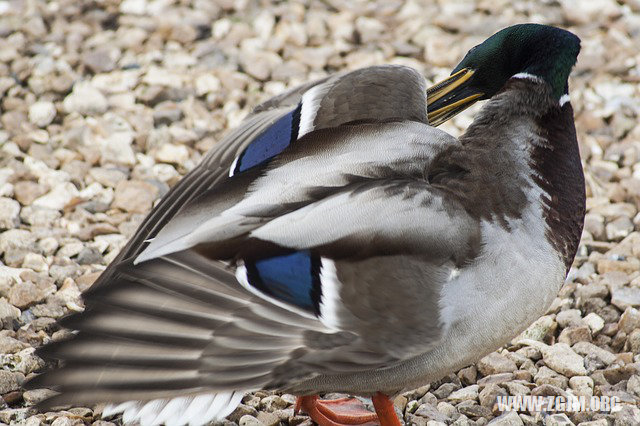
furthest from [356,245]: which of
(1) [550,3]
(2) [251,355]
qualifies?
(1) [550,3]

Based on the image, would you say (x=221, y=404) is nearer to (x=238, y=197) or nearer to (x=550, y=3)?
(x=238, y=197)

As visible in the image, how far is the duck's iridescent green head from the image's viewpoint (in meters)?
3.51

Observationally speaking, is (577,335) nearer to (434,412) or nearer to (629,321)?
(629,321)

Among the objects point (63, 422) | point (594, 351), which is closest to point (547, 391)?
point (594, 351)

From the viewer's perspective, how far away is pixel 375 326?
2.78 metres

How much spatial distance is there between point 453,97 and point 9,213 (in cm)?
194

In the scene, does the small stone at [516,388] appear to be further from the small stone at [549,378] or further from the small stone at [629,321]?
the small stone at [629,321]

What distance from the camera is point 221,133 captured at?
514cm

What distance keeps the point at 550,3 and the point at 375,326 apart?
392cm

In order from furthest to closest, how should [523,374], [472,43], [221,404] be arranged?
[472,43] → [523,374] → [221,404]

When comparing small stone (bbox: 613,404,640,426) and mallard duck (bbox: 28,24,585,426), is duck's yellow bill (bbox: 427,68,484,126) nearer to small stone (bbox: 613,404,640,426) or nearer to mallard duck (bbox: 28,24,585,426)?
mallard duck (bbox: 28,24,585,426)

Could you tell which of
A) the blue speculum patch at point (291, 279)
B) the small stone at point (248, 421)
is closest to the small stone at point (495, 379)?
the small stone at point (248, 421)

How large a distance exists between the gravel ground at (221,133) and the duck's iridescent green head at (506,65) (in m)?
0.89

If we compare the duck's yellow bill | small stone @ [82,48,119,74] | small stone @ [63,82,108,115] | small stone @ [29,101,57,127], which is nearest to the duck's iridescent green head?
the duck's yellow bill
